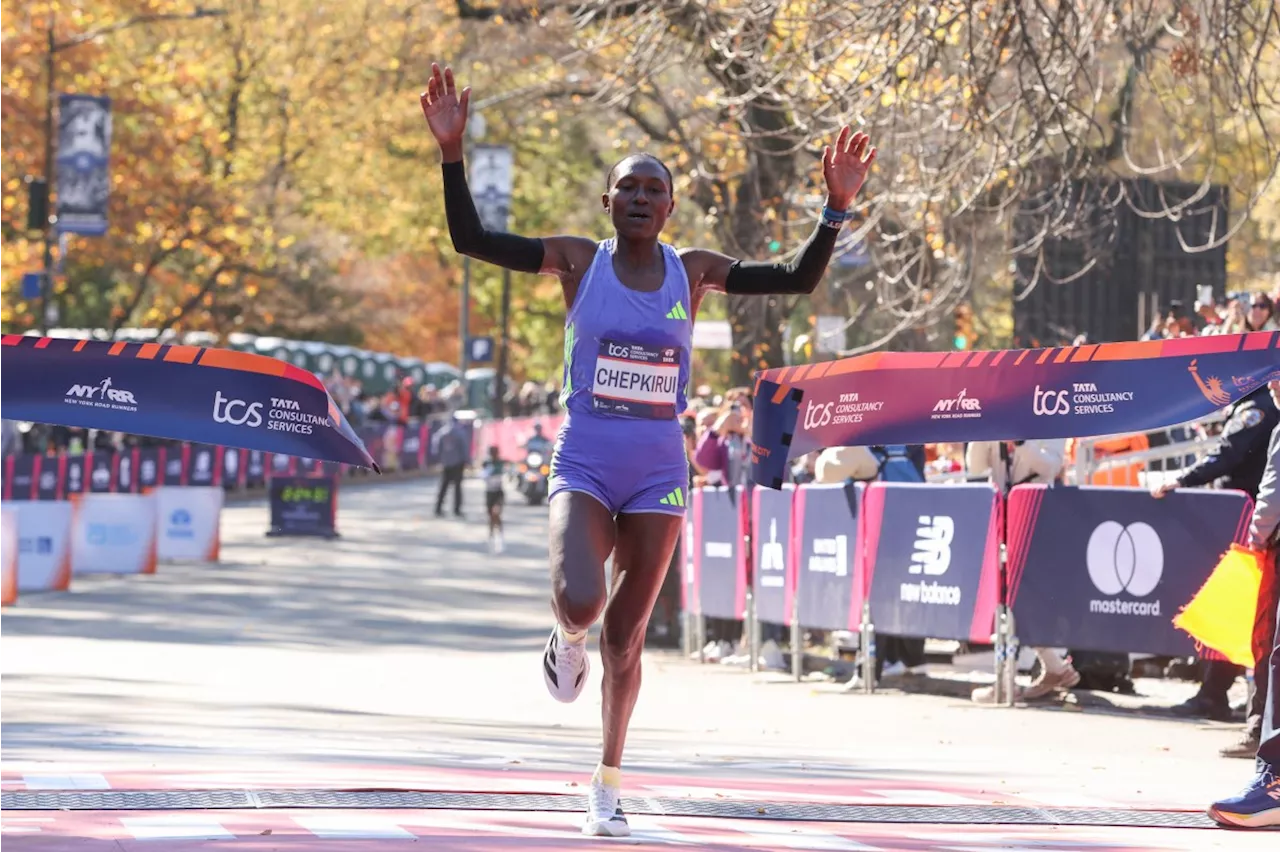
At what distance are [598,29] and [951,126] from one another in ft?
32.3

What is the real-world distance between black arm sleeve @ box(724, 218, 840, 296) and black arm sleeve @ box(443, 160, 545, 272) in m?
0.65

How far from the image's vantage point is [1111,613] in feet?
42.8

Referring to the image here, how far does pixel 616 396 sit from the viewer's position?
23.5 feet

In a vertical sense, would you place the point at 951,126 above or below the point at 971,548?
above

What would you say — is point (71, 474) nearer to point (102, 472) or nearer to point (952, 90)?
point (102, 472)

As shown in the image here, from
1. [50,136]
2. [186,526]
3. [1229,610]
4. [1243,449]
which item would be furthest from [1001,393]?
[50,136]

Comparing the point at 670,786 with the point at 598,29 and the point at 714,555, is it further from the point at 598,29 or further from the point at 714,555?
the point at 598,29

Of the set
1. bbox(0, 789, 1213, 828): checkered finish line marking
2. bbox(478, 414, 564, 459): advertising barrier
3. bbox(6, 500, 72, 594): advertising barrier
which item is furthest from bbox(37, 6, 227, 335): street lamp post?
bbox(0, 789, 1213, 828): checkered finish line marking

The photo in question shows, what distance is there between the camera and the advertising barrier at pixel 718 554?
57.4 ft

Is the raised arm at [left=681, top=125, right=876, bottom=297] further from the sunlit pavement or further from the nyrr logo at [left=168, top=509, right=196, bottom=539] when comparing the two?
the nyrr logo at [left=168, top=509, right=196, bottom=539]

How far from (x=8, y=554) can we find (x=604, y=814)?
15.6 metres

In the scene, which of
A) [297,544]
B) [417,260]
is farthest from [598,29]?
[417,260]

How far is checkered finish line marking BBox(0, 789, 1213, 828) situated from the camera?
7.54 m

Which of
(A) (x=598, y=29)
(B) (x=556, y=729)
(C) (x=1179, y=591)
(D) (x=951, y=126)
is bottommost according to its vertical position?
(B) (x=556, y=729)
